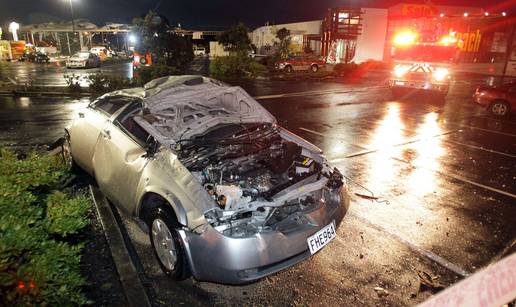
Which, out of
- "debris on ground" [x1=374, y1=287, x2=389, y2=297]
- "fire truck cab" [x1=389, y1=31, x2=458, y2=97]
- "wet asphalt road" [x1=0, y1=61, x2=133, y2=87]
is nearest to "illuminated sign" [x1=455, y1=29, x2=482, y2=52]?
"fire truck cab" [x1=389, y1=31, x2=458, y2=97]

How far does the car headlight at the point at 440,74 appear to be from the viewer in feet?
44.7

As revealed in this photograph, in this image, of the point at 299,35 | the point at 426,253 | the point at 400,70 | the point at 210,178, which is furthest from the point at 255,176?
the point at 299,35

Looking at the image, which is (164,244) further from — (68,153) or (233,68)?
(233,68)

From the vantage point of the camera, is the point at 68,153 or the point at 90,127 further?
the point at 68,153

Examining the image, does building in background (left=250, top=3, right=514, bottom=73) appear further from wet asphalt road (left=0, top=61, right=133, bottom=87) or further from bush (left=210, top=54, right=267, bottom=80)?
wet asphalt road (left=0, top=61, right=133, bottom=87)

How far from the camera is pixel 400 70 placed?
14.6 metres

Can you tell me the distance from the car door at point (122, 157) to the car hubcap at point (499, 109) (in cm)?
1254

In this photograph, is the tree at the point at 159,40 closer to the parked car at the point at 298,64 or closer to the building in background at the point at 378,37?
the parked car at the point at 298,64

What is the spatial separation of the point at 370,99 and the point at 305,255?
43.9ft

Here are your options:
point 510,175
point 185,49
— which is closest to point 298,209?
point 510,175

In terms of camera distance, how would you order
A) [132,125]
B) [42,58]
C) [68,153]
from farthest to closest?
[42,58]
[68,153]
[132,125]

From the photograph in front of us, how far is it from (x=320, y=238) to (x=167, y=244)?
1.48 metres

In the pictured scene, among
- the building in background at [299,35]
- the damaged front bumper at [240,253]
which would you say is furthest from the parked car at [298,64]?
the damaged front bumper at [240,253]

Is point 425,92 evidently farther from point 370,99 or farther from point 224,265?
point 224,265
